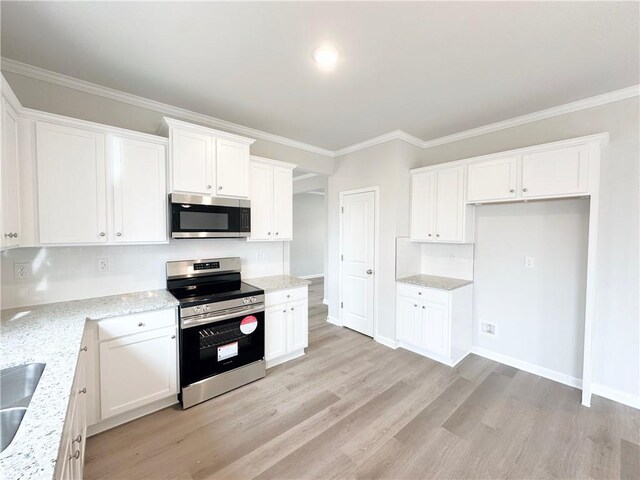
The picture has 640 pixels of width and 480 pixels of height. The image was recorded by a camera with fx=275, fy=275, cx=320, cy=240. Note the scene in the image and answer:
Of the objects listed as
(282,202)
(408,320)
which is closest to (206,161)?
(282,202)

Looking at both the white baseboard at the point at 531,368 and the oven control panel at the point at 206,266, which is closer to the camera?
the white baseboard at the point at 531,368

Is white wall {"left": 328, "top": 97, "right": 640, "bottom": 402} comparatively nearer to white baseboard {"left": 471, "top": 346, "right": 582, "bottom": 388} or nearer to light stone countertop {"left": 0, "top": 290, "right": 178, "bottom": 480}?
white baseboard {"left": 471, "top": 346, "right": 582, "bottom": 388}

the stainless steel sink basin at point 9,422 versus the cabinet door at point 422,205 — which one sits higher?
the cabinet door at point 422,205

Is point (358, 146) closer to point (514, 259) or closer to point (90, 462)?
point (514, 259)

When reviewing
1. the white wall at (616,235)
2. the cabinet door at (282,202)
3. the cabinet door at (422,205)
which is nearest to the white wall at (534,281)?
the white wall at (616,235)

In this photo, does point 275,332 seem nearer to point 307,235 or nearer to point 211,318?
point 211,318

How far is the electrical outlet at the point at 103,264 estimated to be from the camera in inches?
95.1

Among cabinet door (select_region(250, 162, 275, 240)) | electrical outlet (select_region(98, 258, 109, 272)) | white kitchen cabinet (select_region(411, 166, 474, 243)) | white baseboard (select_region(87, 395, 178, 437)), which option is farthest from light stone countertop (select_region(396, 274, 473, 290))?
electrical outlet (select_region(98, 258, 109, 272))

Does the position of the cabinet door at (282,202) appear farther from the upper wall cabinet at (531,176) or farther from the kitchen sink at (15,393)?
the kitchen sink at (15,393)

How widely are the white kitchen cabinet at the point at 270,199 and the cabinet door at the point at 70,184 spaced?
134cm

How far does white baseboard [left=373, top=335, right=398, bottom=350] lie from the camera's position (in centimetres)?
359

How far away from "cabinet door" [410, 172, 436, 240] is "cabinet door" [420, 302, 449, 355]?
2.84 feet

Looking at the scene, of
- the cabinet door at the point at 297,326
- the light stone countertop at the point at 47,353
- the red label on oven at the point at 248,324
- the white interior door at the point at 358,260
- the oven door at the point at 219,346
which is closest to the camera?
the light stone countertop at the point at 47,353

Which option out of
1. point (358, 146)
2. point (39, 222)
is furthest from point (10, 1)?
point (358, 146)
